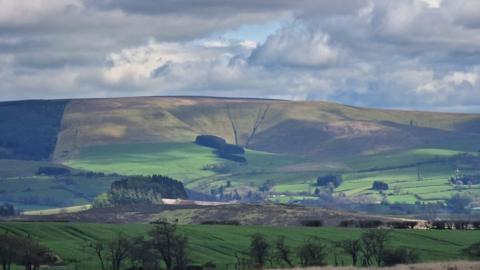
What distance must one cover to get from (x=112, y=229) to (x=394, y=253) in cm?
5395

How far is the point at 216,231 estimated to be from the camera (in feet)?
652

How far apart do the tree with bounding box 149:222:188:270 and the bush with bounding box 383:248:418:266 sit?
81.4 feet

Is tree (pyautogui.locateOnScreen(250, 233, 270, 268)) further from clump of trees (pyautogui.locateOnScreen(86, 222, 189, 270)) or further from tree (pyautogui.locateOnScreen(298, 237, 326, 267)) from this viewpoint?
clump of trees (pyautogui.locateOnScreen(86, 222, 189, 270))

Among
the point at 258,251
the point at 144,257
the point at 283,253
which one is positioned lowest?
the point at 144,257

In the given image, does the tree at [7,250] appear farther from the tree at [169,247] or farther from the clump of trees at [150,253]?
the tree at [169,247]

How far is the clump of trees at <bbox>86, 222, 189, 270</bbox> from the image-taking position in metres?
145

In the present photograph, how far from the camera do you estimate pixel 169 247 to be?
5915 inches

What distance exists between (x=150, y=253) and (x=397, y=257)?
30956 millimetres

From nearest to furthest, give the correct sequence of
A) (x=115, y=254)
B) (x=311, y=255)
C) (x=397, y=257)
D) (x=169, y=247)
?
(x=169, y=247), (x=115, y=254), (x=397, y=257), (x=311, y=255)

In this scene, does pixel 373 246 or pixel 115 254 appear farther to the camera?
pixel 373 246

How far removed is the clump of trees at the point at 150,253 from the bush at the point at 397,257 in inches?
980

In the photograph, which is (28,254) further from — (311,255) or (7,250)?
(311,255)

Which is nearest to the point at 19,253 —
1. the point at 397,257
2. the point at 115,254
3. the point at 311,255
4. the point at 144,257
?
the point at 144,257

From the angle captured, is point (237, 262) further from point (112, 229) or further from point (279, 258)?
point (112, 229)
